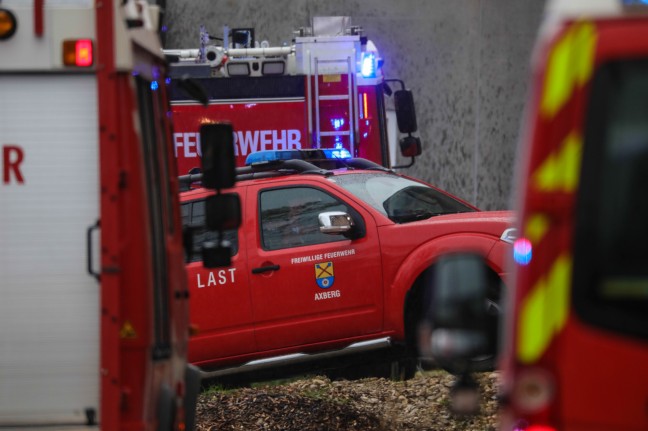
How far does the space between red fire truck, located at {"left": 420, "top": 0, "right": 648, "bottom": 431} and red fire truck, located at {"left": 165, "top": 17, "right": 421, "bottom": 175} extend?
28.7 ft

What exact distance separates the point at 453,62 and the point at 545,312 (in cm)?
1661

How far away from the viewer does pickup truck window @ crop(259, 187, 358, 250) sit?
29.0ft

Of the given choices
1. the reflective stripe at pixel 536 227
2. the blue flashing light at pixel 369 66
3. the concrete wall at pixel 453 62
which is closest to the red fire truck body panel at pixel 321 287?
the blue flashing light at pixel 369 66

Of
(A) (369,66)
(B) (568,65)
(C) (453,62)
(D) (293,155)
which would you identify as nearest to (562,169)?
(B) (568,65)

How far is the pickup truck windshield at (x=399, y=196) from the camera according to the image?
898cm

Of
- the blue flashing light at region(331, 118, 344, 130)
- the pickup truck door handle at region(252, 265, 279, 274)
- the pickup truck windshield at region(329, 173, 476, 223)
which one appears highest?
the blue flashing light at region(331, 118, 344, 130)

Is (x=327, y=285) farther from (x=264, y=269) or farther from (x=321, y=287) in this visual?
(x=264, y=269)

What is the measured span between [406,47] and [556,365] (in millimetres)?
16618

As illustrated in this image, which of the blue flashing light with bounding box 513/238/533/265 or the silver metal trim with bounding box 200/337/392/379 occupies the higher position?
the blue flashing light with bounding box 513/238/533/265

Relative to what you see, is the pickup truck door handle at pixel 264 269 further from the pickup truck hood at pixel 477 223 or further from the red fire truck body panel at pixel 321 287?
the pickup truck hood at pixel 477 223

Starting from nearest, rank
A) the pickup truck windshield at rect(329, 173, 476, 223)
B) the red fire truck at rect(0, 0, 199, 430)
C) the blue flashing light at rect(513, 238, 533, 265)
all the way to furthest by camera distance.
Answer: the blue flashing light at rect(513, 238, 533, 265) < the red fire truck at rect(0, 0, 199, 430) < the pickup truck windshield at rect(329, 173, 476, 223)

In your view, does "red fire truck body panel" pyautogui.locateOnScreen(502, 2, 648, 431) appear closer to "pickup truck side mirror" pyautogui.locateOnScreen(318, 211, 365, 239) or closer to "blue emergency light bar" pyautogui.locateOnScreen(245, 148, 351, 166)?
"pickup truck side mirror" pyautogui.locateOnScreen(318, 211, 365, 239)

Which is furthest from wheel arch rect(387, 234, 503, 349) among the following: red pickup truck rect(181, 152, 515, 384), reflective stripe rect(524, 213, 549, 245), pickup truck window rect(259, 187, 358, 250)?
reflective stripe rect(524, 213, 549, 245)

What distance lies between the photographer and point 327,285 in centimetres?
864
